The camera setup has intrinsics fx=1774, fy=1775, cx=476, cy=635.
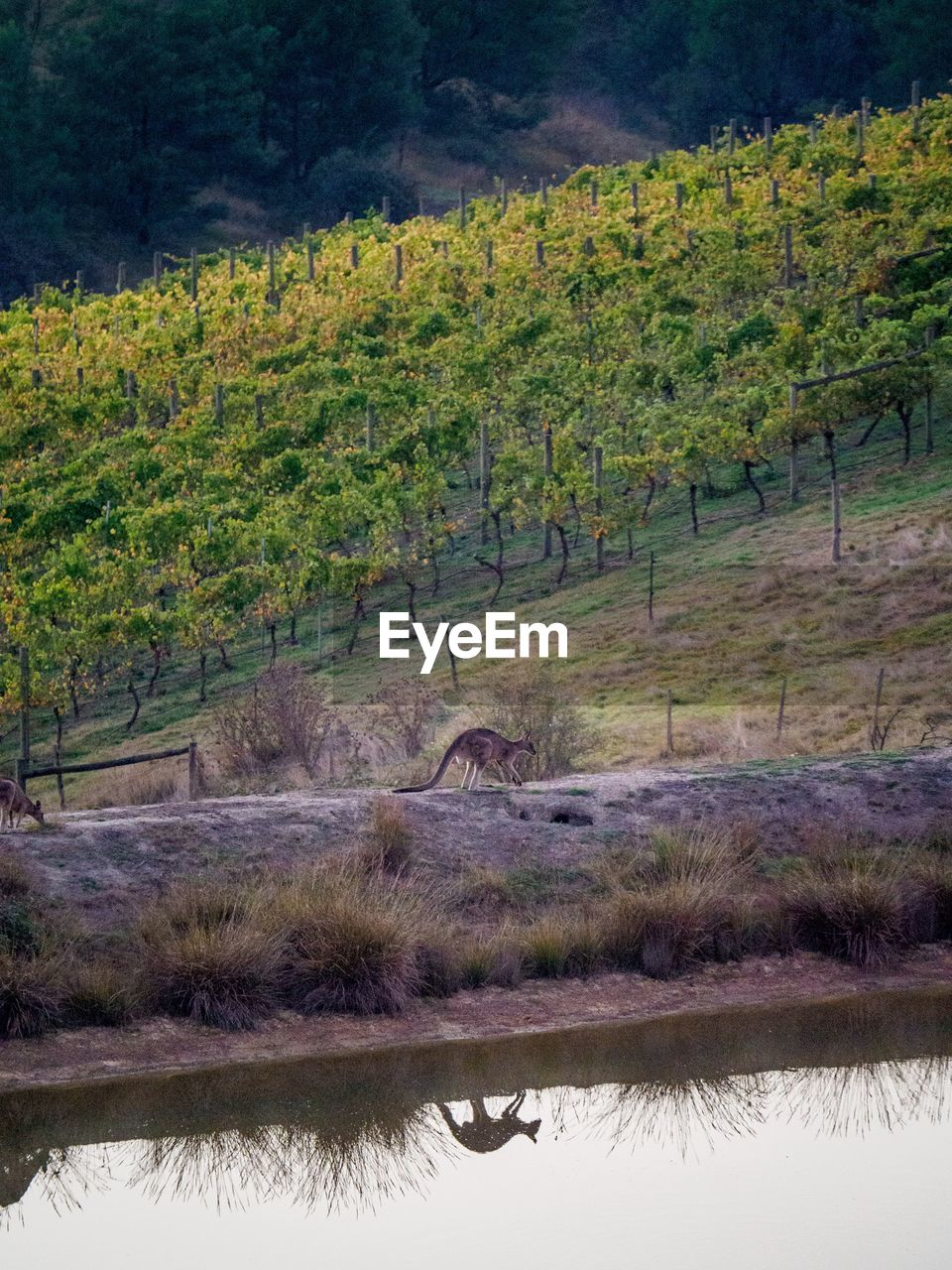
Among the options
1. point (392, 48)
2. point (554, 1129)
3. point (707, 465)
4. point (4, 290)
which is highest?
point (392, 48)

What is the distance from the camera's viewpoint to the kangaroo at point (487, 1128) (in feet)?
37.2

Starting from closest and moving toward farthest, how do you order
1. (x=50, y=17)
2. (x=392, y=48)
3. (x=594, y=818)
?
(x=594, y=818) → (x=392, y=48) → (x=50, y=17)

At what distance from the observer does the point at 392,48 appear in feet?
295

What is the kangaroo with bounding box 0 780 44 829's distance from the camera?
15367 millimetres

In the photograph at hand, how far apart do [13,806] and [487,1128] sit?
5.84 metres

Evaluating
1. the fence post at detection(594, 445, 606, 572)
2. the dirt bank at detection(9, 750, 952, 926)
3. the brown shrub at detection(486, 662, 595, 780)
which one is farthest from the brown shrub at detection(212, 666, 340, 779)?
the fence post at detection(594, 445, 606, 572)

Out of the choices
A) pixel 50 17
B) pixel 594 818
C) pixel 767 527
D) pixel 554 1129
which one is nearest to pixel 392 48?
pixel 50 17

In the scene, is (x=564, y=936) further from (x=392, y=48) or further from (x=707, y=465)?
(x=392, y=48)

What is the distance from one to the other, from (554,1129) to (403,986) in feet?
8.43

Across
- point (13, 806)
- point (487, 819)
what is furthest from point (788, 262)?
point (13, 806)

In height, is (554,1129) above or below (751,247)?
below

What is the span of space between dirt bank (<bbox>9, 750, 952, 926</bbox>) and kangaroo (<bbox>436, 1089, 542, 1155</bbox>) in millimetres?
4007

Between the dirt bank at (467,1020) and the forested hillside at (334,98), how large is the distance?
6770 centimetres

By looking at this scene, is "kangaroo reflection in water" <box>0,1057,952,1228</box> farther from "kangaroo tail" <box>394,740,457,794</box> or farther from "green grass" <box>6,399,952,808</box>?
"green grass" <box>6,399,952,808</box>
